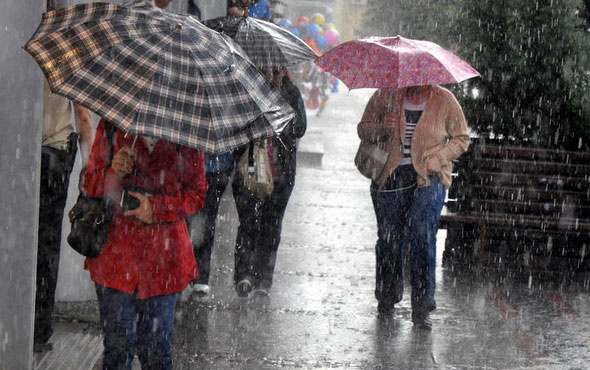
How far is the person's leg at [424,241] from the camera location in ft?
24.2

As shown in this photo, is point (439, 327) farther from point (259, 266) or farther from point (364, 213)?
point (364, 213)

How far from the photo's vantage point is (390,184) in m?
7.48

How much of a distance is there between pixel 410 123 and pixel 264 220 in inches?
57.6

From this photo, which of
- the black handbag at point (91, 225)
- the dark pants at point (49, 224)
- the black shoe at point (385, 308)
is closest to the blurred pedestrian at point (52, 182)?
the dark pants at point (49, 224)

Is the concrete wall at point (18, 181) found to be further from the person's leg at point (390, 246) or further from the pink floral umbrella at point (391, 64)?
the person's leg at point (390, 246)

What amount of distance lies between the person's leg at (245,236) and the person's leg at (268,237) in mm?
62

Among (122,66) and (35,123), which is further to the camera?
(35,123)

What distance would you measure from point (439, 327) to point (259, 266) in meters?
1.52

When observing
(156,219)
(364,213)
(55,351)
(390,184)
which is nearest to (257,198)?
(390,184)

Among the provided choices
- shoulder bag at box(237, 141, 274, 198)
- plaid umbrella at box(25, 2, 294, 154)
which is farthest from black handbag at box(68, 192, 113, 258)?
shoulder bag at box(237, 141, 274, 198)

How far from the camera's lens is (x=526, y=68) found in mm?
10281

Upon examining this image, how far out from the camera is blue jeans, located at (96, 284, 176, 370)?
4.55 meters

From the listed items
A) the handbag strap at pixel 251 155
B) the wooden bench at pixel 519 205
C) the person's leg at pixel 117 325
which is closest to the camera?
the person's leg at pixel 117 325

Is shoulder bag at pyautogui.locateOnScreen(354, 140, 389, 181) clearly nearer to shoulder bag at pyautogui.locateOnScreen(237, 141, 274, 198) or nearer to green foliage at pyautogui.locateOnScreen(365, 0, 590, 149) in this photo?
shoulder bag at pyautogui.locateOnScreen(237, 141, 274, 198)
